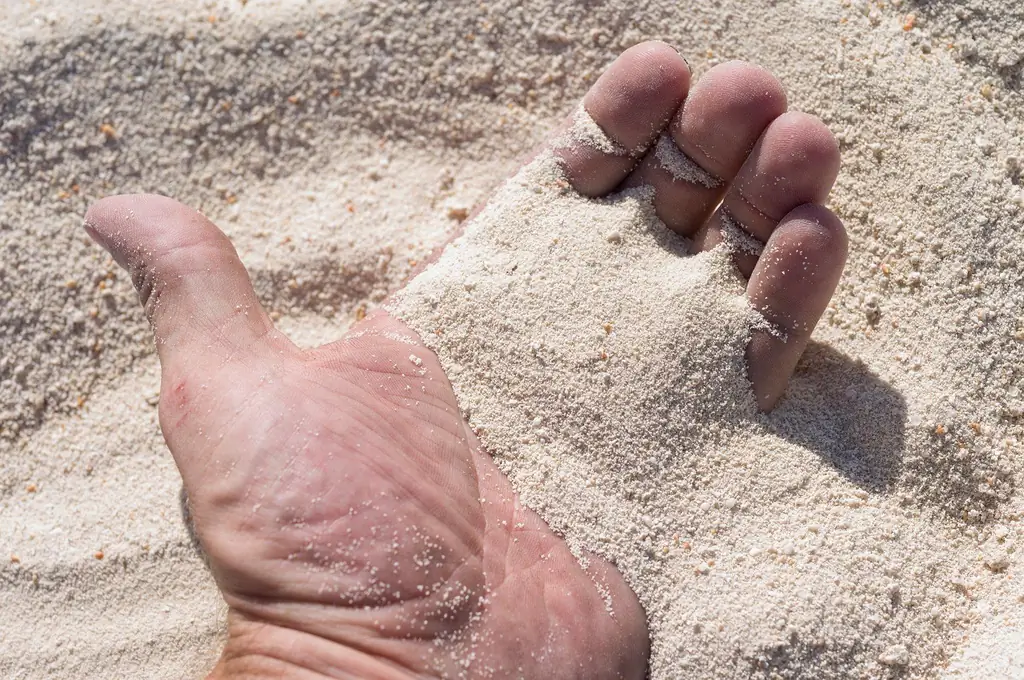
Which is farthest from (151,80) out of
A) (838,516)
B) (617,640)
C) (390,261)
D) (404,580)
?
(838,516)

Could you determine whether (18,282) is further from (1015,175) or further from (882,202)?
(1015,175)

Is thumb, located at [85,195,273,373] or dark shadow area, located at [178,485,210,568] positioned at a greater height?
thumb, located at [85,195,273,373]

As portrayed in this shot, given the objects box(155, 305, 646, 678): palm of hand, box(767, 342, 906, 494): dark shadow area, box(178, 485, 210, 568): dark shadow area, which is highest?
box(767, 342, 906, 494): dark shadow area

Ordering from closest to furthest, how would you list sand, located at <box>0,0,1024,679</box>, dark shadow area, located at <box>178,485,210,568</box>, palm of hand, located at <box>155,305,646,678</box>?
1. palm of hand, located at <box>155,305,646,678</box>
2. sand, located at <box>0,0,1024,679</box>
3. dark shadow area, located at <box>178,485,210,568</box>

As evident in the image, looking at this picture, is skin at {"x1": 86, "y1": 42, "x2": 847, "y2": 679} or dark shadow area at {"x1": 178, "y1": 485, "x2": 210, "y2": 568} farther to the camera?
dark shadow area at {"x1": 178, "y1": 485, "x2": 210, "y2": 568}

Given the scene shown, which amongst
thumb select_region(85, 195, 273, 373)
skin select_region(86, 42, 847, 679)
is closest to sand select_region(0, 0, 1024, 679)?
skin select_region(86, 42, 847, 679)

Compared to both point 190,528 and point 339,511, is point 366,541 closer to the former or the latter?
point 339,511

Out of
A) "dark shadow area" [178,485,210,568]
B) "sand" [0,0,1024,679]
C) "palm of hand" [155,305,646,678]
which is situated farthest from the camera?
"dark shadow area" [178,485,210,568]

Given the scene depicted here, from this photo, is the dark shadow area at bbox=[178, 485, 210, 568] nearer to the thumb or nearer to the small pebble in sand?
the thumb
